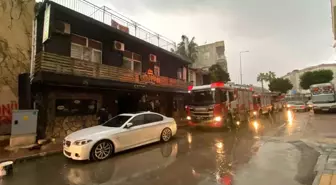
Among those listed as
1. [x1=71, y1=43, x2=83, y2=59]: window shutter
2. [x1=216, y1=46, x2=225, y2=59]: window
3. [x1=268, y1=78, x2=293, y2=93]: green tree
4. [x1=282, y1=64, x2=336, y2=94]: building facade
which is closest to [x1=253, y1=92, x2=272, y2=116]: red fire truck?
[x1=71, y1=43, x2=83, y2=59]: window shutter

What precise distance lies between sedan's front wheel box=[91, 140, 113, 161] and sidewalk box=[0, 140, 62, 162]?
2.55m

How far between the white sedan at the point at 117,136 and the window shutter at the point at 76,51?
20.5 ft

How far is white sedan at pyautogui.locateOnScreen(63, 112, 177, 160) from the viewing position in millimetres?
6770

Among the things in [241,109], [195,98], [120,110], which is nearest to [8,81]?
[120,110]

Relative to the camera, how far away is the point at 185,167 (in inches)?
234

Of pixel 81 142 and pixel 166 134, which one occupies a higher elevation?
pixel 81 142

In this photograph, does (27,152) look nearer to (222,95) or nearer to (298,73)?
(222,95)

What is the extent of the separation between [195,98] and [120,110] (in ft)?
21.2

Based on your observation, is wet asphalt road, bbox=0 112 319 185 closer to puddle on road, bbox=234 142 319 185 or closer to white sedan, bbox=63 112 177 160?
puddle on road, bbox=234 142 319 185

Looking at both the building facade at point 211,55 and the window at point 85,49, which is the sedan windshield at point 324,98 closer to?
the building facade at point 211,55

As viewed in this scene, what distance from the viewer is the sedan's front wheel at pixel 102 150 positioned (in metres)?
6.90

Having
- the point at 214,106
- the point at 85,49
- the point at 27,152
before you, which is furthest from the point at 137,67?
the point at 27,152

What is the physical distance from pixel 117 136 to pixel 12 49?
7.71 m

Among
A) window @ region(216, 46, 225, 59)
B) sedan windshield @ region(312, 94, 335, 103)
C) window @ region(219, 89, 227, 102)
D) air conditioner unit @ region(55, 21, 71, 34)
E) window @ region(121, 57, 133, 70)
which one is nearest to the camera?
air conditioner unit @ region(55, 21, 71, 34)
